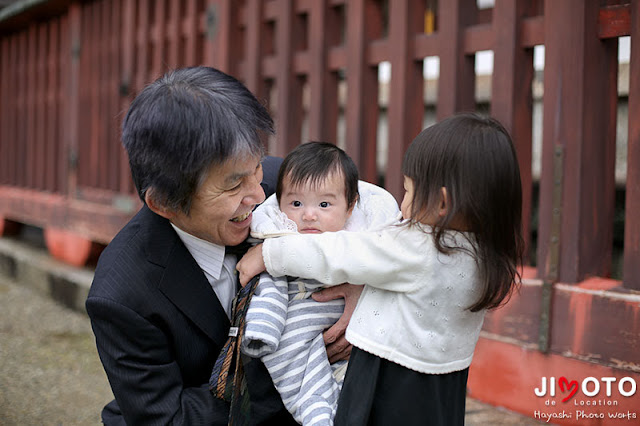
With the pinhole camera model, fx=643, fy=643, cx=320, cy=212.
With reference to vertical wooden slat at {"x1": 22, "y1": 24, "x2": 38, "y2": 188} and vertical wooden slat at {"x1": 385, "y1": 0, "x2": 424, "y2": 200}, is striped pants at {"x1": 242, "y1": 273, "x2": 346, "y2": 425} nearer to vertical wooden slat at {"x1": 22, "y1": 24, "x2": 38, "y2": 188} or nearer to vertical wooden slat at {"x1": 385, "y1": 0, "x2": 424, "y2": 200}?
vertical wooden slat at {"x1": 385, "y1": 0, "x2": 424, "y2": 200}

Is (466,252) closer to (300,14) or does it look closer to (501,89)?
(501,89)

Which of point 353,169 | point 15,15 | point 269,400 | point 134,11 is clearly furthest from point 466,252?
point 15,15

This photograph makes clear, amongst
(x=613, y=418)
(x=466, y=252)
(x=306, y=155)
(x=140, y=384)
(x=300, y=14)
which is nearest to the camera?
(x=466, y=252)

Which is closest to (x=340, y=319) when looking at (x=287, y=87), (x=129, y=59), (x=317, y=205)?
(x=317, y=205)

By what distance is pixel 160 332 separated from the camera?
5.57ft

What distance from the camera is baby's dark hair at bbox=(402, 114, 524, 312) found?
1.45 metres

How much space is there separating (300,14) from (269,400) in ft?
7.99

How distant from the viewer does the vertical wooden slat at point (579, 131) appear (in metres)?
2.32

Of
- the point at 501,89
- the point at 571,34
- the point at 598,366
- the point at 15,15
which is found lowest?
the point at 598,366

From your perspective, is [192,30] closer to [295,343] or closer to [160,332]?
[160,332]

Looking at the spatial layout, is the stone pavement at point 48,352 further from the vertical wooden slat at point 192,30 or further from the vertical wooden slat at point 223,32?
the vertical wooden slat at point 223,32

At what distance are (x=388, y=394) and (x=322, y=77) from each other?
207cm

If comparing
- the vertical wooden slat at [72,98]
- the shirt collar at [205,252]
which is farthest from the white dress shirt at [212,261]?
the vertical wooden slat at [72,98]

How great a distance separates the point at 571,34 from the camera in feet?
7.59
